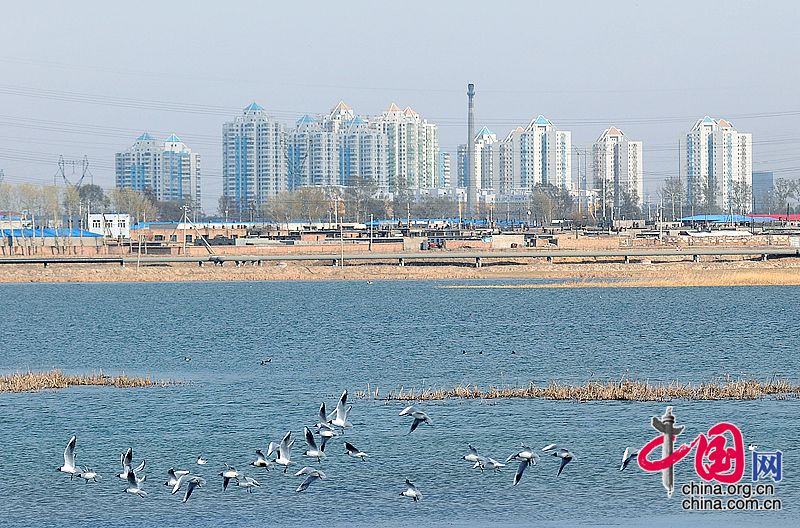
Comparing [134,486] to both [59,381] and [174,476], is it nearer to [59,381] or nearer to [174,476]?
[174,476]

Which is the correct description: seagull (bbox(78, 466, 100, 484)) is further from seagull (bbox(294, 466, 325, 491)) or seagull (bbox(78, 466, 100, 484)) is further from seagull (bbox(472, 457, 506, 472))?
seagull (bbox(472, 457, 506, 472))

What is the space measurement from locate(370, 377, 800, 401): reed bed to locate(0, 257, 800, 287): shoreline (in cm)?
7218

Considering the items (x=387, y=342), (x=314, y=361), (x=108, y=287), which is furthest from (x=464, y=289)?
(x=314, y=361)

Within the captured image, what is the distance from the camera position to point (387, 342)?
174 ft

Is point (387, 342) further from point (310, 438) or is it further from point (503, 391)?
point (310, 438)

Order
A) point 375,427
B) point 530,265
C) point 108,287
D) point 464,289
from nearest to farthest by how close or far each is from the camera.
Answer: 1. point 375,427
2. point 464,289
3. point 108,287
4. point 530,265

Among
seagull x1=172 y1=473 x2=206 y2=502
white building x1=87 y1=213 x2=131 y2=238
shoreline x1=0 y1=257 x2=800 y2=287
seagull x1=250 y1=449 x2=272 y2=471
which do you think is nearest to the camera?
seagull x1=172 y1=473 x2=206 y2=502

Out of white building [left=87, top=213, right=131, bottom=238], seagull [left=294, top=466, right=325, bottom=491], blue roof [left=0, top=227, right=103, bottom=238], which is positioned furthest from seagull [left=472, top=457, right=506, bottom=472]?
white building [left=87, top=213, right=131, bottom=238]

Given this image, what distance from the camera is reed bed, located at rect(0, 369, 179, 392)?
114ft

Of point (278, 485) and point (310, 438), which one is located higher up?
point (310, 438)

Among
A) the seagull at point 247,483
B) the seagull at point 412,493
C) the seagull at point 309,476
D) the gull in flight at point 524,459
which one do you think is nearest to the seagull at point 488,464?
the gull in flight at point 524,459

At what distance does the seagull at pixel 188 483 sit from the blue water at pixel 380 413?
0.28 meters

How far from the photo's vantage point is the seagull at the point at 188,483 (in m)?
20.4

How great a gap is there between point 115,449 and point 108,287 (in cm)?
9102
